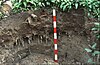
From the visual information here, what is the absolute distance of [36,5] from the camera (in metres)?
5.41

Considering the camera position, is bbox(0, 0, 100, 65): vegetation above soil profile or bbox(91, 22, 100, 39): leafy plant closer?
bbox(91, 22, 100, 39): leafy plant

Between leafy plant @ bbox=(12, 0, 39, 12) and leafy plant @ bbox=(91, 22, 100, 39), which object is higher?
leafy plant @ bbox=(12, 0, 39, 12)

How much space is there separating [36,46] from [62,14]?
3.48 feet

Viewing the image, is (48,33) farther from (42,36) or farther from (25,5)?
(25,5)

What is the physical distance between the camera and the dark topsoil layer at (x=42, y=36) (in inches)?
194

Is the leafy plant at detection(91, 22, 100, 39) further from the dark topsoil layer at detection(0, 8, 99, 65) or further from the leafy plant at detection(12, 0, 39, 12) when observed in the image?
the leafy plant at detection(12, 0, 39, 12)

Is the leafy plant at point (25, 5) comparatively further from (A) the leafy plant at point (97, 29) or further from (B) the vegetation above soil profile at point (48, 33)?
(A) the leafy plant at point (97, 29)

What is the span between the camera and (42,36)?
5156 millimetres

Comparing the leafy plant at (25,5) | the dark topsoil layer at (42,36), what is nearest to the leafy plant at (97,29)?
the dark topsoil layer at (42,36)

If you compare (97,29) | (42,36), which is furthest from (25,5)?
(97,29)

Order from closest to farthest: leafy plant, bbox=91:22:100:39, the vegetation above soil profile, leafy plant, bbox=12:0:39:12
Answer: leafy plant, bbox=91:22:100:39
the vegetation above soil profile
leafy plant, bbox=12:0:39:12

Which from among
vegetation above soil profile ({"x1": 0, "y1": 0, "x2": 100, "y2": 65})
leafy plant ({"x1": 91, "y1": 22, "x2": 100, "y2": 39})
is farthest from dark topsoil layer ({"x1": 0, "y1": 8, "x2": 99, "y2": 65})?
leafy plant ({"x1": 91, "y1": 22, "x2": 100, "y2": 39})

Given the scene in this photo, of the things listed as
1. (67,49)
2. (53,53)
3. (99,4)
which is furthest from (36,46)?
(99,4)

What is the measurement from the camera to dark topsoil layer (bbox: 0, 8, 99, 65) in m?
4.92
